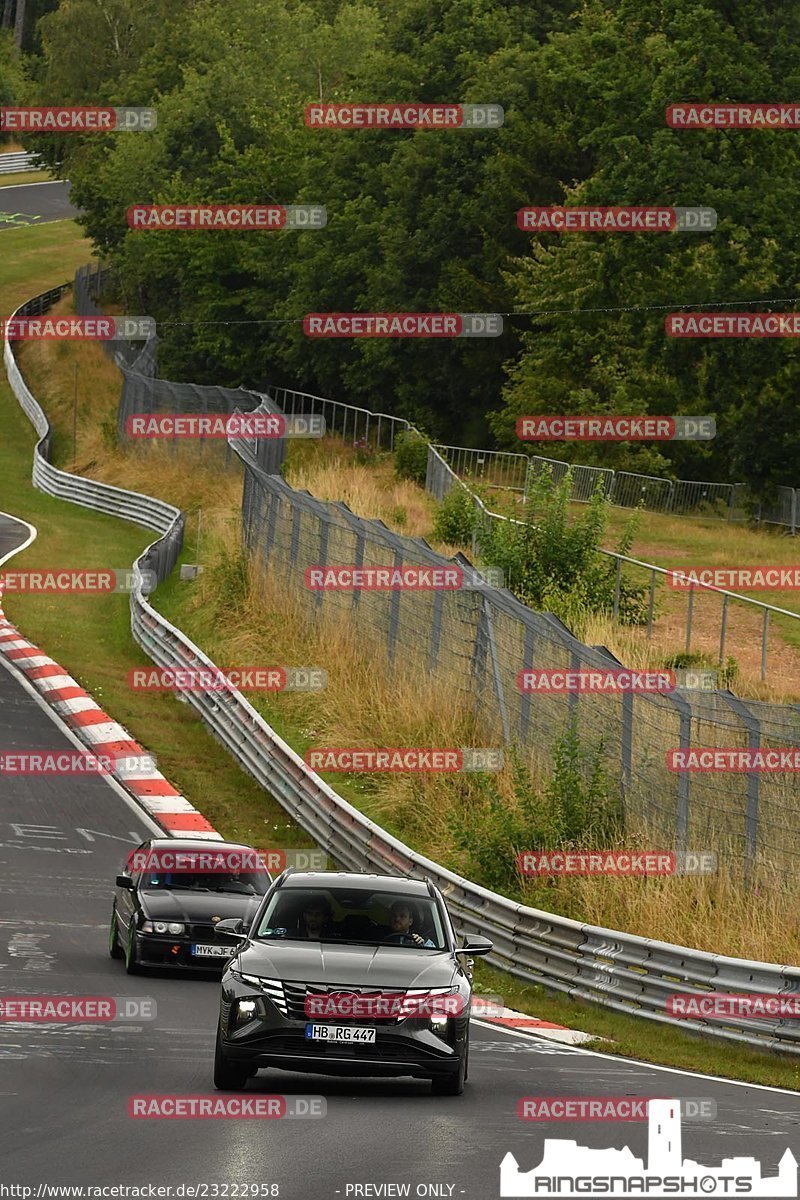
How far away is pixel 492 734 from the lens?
2434cm

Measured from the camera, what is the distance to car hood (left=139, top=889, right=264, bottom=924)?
57.7 feet

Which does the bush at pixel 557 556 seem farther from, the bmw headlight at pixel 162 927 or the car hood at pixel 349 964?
the car hood at pixel 349 964

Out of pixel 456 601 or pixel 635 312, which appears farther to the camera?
pixel 635 312

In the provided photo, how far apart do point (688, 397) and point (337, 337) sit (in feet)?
55.5

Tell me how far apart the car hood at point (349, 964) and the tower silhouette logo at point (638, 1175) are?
189cm

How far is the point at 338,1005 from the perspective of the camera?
38.8 feet

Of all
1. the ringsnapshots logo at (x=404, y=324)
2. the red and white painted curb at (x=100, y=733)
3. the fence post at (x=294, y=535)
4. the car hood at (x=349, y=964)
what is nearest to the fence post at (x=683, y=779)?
the red and white painted curb at (x=100, y=733)

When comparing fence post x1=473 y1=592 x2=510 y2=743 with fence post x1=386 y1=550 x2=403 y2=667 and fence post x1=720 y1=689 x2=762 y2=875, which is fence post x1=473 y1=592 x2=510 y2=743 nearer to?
fence post x1=386 y1=550 x2=403 y2=667

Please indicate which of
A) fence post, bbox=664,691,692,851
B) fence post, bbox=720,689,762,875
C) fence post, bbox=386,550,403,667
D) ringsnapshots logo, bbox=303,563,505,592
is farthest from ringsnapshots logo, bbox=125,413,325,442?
fence post, bbox=720,689,762,875

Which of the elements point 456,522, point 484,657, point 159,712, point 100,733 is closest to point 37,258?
point 456,522

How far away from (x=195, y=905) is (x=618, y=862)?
4214 mm

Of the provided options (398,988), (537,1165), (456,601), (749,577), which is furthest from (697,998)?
(749,577)

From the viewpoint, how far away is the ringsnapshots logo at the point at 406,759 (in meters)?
24.0

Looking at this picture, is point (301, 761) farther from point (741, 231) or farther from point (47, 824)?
point (741, 231)
